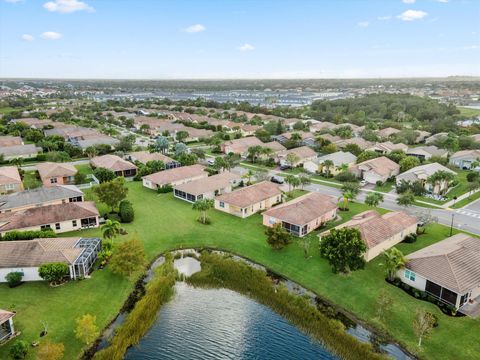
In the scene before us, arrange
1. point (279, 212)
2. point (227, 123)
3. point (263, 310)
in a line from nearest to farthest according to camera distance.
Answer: point (263, 310) → point (279, 212) → point (227, 123)

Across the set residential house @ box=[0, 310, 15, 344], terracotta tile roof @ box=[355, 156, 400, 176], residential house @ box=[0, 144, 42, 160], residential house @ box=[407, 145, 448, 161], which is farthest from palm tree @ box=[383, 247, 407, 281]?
residential house @ box=[0, 144, 42, 160]

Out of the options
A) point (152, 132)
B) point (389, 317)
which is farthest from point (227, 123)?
point (389, 317)

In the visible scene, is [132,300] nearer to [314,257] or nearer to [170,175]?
[314,257]

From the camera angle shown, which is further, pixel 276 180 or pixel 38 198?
pixel 276 180

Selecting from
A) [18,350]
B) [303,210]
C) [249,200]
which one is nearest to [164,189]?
[249,200]

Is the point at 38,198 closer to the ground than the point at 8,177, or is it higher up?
closer to the ground

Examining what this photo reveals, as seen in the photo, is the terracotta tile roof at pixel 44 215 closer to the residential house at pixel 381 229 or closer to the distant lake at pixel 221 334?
the distant lake at pixel 221 334

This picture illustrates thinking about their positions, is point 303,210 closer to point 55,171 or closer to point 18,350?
point 18,350
